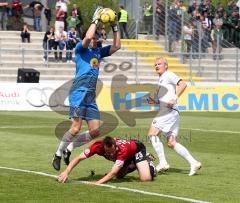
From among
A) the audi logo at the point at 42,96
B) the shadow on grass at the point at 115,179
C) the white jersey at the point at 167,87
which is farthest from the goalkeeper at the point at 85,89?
the audi logo at the point at 42,96

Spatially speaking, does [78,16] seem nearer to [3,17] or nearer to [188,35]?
[3,17]

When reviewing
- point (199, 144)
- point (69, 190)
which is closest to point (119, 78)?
point (199, 144)

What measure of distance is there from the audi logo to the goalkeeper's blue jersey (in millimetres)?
18604

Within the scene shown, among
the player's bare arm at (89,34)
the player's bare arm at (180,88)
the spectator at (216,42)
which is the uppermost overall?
the player's bare arm at (89,34)

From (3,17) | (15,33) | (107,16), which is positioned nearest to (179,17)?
(15,33)

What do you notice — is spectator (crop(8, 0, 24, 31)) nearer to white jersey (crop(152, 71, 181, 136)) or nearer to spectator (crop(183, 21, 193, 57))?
spectator (crop(183, 21, 193, 57))

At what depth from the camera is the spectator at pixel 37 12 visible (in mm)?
43250

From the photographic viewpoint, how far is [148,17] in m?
45.2

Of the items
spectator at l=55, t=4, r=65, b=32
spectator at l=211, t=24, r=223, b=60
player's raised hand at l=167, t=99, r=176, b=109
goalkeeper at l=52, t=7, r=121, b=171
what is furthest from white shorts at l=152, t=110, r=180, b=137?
spectator at l=55, t=4, r=65, b=32

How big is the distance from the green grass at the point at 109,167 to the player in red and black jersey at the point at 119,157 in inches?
6.1

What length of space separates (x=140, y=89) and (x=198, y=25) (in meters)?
8.93

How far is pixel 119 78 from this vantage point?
125 ft

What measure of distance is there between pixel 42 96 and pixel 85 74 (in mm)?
19246

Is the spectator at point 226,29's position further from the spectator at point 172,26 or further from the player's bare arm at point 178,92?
the player's bare arm at point 178,92
